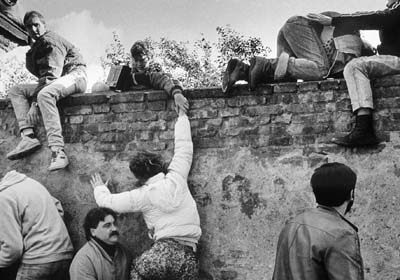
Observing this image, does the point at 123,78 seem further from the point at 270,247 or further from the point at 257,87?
the point at 270,247

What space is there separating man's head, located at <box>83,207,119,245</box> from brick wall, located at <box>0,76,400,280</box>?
1.54ft

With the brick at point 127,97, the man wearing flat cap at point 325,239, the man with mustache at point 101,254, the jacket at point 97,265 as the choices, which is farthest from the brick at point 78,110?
the man wearing flat cap at point 325,239

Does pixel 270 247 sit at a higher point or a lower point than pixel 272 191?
lower

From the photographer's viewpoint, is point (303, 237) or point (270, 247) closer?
point (303, 237)

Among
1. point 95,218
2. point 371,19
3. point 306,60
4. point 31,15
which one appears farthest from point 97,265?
point 371,19

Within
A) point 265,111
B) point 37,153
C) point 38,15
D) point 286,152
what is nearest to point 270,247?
point 286,152

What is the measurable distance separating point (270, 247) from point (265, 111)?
46.1 inches

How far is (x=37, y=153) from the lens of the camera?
17.3 ft

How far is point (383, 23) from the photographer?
4.61m

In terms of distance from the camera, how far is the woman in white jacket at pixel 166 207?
404 centimetres

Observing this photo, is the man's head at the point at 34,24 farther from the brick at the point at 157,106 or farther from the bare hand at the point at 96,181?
the bare hand at the point at 96,181

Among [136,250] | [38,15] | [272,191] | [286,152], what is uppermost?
[38,15]

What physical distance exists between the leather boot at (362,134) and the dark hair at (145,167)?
160cm

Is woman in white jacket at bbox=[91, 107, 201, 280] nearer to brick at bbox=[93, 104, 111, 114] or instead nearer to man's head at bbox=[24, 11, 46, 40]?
brick at bbox=[93, 104, 111, 114]
